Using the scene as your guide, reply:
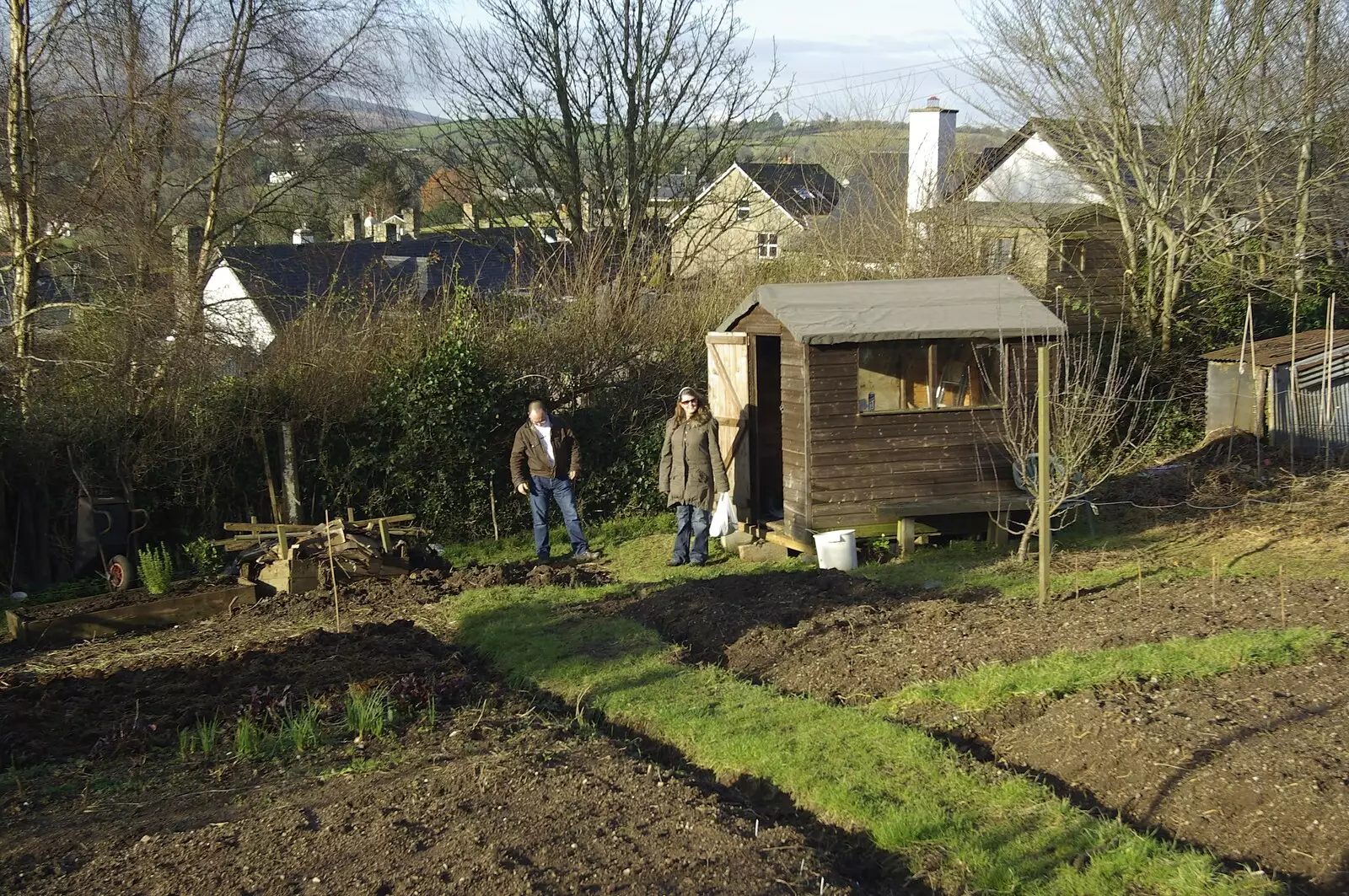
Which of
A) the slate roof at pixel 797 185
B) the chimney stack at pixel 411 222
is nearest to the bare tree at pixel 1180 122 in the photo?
the slate roof at pixel 797 185

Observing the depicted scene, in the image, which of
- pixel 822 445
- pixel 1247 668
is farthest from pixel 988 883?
pixel 822 445

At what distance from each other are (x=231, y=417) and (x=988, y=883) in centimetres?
1095

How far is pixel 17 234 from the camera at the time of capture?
13.5 meters

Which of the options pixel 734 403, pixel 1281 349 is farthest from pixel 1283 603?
pixel 1281 349

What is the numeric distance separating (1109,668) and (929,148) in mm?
18779

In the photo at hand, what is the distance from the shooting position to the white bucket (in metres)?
11.4

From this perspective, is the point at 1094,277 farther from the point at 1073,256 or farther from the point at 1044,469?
the point at 1044,469

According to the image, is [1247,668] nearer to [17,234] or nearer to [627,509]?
[627,509]

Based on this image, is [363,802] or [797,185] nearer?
[363,802]

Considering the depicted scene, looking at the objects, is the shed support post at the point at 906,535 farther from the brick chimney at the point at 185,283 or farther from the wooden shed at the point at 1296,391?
the brick chimney at the point at 185,283

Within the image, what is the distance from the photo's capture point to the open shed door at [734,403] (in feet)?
43.8

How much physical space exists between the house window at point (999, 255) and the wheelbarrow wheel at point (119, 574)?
1402 cm

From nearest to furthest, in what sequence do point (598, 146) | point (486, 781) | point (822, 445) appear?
point (486, 781)
point (822, 445)
point (598, 146)

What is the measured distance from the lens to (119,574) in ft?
39.0
